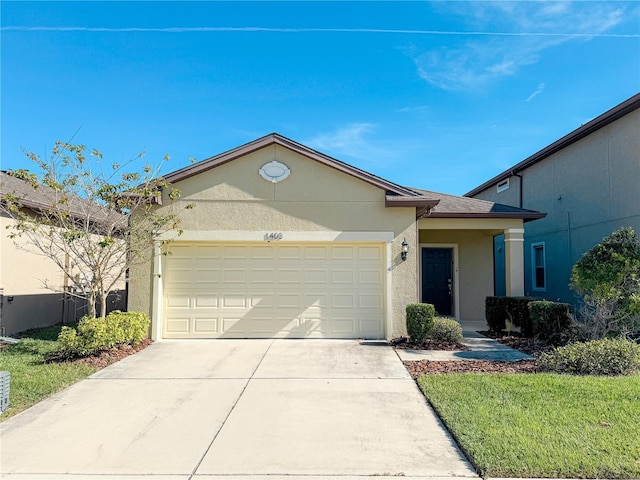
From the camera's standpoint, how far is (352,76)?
13023 mm

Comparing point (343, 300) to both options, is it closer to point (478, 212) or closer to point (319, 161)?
point (319, 161)

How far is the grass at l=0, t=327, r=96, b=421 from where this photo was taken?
5781 millimetres

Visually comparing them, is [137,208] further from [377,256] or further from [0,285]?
[377,256]

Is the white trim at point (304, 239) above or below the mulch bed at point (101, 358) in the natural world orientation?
above

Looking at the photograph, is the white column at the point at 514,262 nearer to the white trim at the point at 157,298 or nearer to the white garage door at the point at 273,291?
the white garage door at the point at 273,291

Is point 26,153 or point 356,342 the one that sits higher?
point 26,153

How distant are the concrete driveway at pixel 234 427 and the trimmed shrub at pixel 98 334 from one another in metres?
0.68

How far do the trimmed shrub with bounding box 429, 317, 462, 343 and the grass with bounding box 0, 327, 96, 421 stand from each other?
6.84 metres

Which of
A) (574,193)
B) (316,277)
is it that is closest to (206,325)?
(316,277)

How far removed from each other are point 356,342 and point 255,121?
976 cm

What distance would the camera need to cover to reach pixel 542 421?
475 centimetres

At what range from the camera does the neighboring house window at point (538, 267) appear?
47.5ft

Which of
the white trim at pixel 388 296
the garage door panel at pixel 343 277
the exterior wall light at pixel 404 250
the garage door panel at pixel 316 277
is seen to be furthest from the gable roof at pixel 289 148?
the garage door panel at pixel 316 277

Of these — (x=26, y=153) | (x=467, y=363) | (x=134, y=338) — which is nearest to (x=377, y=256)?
(x=467, y=363)
